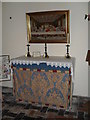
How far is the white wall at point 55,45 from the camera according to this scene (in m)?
3.79

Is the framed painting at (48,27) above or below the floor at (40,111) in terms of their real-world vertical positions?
above

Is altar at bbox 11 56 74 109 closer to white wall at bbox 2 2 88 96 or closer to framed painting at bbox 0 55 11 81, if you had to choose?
white wall at bbox 2 2 88 96

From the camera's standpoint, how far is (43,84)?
11.1 feet

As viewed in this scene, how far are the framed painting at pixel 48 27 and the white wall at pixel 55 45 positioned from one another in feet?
0.44

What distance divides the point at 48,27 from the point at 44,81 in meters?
1.46

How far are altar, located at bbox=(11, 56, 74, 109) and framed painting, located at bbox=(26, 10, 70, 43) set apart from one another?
84 centimetres

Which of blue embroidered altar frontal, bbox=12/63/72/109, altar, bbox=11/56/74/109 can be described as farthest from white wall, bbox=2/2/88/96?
blue embroidered altar frontal, bbox=12/63/72/109

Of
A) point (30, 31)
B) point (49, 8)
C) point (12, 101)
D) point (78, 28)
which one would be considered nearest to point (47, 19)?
point (49, 8)

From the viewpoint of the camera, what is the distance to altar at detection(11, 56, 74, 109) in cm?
322

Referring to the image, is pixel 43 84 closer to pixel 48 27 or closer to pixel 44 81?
pixel 44 81

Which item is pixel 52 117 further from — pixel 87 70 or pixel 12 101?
pixel 87 70

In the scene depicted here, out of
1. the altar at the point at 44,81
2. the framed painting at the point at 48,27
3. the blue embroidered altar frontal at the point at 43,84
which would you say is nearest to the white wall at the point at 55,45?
the framed painting at the point at 48,27

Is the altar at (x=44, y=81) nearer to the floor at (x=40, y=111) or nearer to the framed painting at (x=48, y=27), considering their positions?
the floor at (x=40, y=111)

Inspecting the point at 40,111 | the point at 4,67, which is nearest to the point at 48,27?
the point at 4,67
